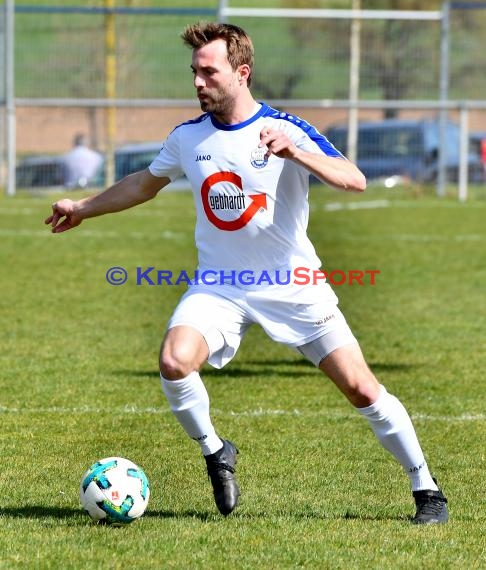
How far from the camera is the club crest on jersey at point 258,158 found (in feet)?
18.8

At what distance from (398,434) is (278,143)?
1.38m

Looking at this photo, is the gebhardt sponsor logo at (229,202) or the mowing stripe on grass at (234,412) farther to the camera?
the mowing stripe on grass at (234,412)

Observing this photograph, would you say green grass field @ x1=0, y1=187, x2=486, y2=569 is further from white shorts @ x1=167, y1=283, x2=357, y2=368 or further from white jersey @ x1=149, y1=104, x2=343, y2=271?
white jersey @ x1=149, y1=104, x2=343, y2=271

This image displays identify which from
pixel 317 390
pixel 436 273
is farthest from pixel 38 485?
pixel 436 273

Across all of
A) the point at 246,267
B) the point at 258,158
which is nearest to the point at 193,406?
the point at 246,267

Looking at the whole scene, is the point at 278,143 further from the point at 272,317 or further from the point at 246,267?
the point at 272,317

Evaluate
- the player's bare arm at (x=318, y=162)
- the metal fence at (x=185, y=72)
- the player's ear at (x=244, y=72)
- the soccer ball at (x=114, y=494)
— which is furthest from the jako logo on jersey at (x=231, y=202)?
the metal fence at (x=185, y=72)

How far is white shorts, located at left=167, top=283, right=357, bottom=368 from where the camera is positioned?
5715 mm

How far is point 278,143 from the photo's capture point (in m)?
5.27

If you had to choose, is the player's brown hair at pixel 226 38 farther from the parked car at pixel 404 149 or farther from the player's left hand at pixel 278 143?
the parked car at pixel 404 149

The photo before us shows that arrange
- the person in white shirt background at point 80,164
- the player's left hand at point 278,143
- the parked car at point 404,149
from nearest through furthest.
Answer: the player's left hand at point 278,143
the person in white shirt background at point 80,164
the parked car at point 404,149

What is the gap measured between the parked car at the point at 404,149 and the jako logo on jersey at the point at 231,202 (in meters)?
19.4

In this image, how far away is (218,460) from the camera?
19.1ft

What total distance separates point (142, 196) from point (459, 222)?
1546 cm
